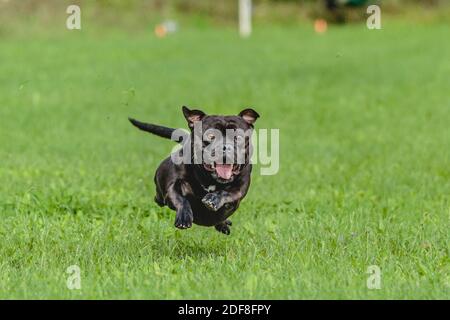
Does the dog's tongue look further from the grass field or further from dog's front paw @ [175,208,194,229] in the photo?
the grass field

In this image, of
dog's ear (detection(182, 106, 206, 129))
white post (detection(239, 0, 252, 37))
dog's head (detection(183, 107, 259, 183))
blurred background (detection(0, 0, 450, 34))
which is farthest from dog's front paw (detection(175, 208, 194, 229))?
white post (detection(239, 0, 252, 37))

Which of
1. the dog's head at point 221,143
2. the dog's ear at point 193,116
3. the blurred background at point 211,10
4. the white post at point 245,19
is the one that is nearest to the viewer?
the dog's head at point 221,143

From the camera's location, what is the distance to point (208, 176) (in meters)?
5.67

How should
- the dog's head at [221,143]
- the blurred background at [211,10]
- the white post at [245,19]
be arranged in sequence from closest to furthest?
the dog's head at [221,143] → the blurred background at [211,10] → the white post at [245,19]

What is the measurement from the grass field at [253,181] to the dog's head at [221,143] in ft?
2.50

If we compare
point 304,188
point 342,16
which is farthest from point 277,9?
point 304,188

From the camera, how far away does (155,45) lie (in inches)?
1160

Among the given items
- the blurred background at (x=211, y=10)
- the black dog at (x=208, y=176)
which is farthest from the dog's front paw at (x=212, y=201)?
the blurred background at (x=211, y=10)

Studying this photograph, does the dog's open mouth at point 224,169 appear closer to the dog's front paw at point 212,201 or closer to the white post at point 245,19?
the dog's front paw at point 212,201

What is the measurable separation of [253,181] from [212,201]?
5561 millimetres

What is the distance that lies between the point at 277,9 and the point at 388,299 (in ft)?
117

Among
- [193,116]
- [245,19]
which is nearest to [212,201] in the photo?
[193,116]

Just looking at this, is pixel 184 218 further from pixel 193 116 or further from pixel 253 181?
pixel 253 181

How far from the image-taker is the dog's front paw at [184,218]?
561cm
